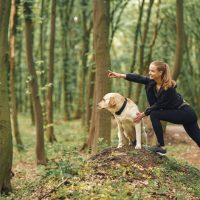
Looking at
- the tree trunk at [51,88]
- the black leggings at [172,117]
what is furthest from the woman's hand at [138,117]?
the tree trunk at [51,88]

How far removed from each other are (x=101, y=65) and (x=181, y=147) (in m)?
8.24

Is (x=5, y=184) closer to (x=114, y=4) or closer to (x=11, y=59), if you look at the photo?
(x=11, y=59)

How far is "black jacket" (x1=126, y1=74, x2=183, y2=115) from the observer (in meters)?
9.52

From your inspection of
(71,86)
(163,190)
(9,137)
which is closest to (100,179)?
(163,190)

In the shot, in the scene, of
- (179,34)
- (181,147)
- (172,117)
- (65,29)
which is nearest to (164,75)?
(172,117)

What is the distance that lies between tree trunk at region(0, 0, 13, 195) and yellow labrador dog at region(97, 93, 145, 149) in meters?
2.31

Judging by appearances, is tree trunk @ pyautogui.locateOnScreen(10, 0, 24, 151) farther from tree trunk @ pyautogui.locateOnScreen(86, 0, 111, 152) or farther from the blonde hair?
the blonde hair

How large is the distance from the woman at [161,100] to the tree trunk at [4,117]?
99.1 inches

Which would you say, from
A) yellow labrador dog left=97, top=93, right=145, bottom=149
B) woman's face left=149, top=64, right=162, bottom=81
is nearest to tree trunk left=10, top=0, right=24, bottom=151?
yellow labrador dog left=97, top=93, right=145, bottom=149

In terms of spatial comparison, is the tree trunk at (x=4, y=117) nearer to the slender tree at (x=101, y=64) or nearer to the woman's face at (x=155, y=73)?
the slender tree at (x=101, y=64)

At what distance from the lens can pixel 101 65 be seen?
13.0m

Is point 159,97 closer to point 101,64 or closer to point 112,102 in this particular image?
point 112,102

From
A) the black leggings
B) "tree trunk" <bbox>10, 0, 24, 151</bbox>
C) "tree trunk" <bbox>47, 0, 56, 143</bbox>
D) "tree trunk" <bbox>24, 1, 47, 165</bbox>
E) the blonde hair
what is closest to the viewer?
the blonde hair

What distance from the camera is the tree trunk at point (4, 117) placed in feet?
34.3
